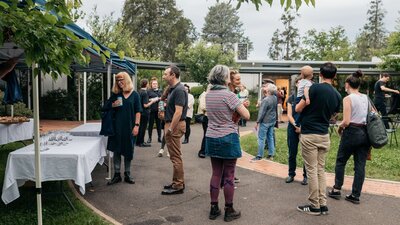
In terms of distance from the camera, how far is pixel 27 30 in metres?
2.71

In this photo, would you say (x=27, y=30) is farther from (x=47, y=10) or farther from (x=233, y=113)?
(x=233, y=113)

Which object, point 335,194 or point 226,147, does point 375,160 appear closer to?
point 335,194

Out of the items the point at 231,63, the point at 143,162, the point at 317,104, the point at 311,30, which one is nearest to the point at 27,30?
the point at 317,104

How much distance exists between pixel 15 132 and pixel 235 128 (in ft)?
20.6

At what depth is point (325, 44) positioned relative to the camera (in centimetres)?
4050

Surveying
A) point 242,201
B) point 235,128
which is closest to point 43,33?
point 235,128

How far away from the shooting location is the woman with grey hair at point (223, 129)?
434 cm

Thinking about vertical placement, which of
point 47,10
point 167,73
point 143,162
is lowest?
point 143,162

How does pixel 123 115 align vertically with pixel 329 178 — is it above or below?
above

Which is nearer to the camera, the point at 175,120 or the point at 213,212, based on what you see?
the point at 213,212

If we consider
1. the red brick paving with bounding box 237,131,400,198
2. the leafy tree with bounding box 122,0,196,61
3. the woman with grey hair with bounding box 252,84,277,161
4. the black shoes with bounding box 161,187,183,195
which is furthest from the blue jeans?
the leafy tree with bounding box 122,0,196,61

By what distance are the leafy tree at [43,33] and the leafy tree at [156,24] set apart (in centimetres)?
4624

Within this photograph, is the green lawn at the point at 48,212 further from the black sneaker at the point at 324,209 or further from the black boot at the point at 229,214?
the black sneaker at the point at 324,209

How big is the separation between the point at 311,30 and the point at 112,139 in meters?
39.6
